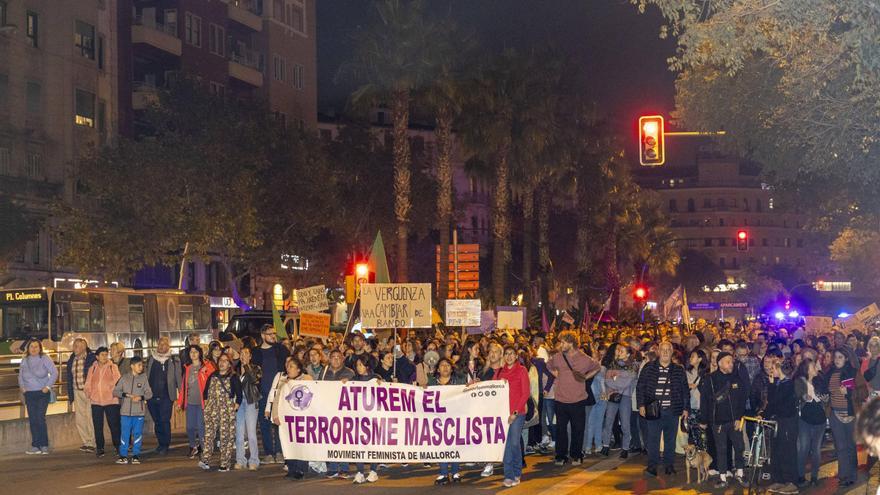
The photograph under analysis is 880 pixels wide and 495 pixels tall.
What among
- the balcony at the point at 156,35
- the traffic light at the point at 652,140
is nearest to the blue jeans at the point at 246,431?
the traffic light at the point at 652,140

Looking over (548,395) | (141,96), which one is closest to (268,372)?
(548,395)

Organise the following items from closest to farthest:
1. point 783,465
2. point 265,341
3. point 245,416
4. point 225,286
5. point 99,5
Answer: point 783,465
point 245,416
point 265,341
point 99,5
point 225,286

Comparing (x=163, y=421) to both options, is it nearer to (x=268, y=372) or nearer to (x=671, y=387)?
(x=268, y=372)

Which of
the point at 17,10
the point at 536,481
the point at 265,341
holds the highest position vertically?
the point at 17,10

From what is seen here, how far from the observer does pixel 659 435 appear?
611 inches

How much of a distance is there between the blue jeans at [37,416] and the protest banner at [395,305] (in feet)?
17.2

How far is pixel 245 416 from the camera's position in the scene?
52.7 feet

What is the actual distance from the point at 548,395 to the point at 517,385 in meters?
3.52

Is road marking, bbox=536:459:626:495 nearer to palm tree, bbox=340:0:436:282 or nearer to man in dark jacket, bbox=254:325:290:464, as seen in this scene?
man in dark jacket, bbox=254:325:290:464

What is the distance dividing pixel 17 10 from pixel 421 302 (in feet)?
107

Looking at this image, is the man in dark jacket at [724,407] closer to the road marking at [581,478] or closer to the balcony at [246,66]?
the road marking at [581,478]

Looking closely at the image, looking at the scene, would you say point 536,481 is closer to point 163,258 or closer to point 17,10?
point 163,258

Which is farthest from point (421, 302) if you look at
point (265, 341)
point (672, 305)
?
point (672, 305)

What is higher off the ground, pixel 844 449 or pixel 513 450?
pixel 513 450
